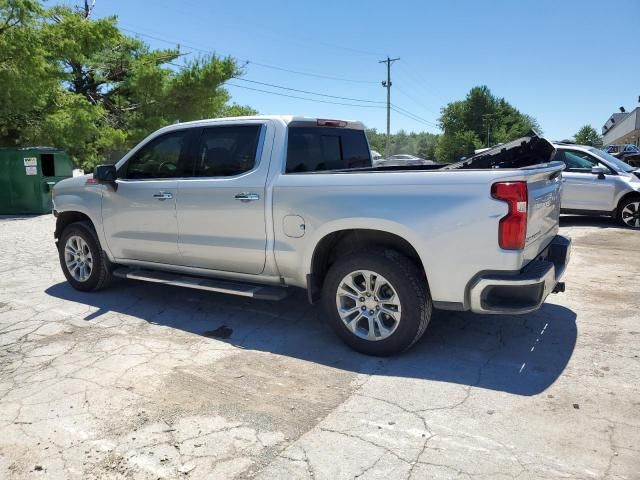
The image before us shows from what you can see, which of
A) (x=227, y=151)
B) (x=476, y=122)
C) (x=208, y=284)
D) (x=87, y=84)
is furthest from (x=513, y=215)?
(x=476, y=122)

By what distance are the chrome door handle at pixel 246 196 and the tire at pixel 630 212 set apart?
8.82 metres

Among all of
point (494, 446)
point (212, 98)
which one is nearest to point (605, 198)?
point (494, 446)

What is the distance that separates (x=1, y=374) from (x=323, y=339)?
2482mm

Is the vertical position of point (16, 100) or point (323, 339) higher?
point (16, 100)

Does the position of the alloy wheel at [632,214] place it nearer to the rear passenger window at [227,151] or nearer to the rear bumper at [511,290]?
the rear bumper at [511,290]

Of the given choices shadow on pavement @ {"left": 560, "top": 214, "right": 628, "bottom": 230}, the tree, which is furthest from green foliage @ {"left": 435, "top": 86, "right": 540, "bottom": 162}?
shadow on pavement @ {"left": 560, "top": 214, "right": 628, "bottom": 230}

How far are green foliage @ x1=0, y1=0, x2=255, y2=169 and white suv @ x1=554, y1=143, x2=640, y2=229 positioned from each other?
45.4ft

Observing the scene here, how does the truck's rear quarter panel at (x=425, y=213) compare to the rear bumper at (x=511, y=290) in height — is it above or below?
above

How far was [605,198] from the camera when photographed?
10.3 meters

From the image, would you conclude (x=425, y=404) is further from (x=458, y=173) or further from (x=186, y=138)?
(x=186, y=138)

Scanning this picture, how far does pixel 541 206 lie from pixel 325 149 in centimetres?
210

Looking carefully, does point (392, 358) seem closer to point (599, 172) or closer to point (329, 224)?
point (329, 224)

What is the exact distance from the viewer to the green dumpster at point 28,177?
44.2ft

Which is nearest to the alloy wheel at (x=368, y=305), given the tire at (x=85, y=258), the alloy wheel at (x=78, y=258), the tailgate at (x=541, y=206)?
the tailgate at (x=541, y=206)
